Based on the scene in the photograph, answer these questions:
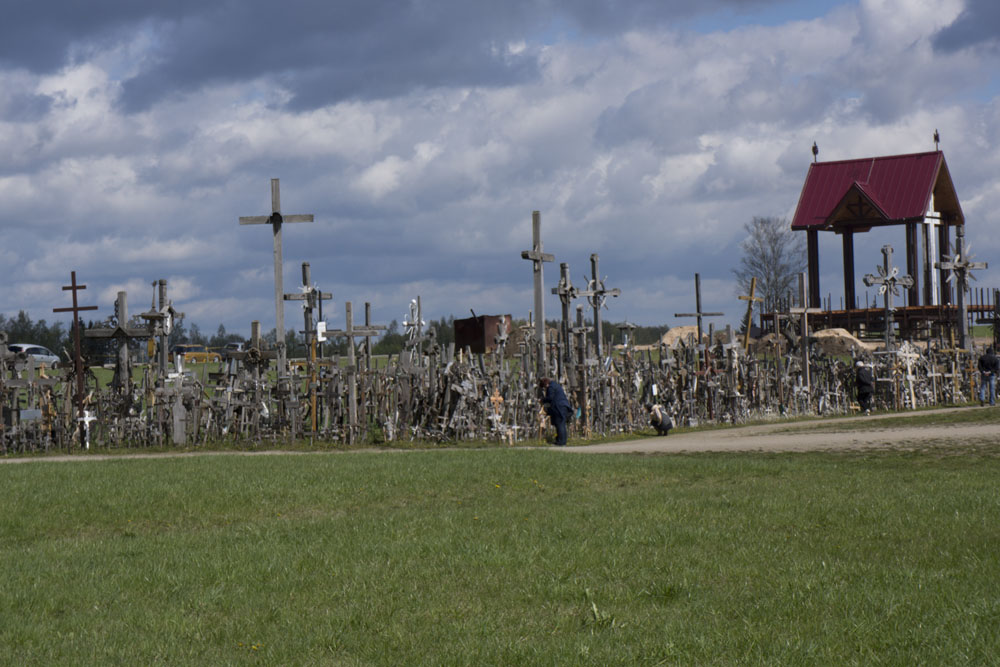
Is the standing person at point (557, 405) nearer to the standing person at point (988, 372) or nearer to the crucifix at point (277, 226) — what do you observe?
the crucifix at point (277, 226)

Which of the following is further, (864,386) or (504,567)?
(864,386)

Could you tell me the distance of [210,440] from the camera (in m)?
25.0

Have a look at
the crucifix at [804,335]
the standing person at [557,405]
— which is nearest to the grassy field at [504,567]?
the standing person at [557,405]

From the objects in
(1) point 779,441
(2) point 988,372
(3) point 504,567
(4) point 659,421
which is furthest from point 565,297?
(3) point 504,567

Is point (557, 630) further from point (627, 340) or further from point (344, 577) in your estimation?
point (627, 340)

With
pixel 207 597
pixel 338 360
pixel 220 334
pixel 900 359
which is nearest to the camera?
pixel 207 597

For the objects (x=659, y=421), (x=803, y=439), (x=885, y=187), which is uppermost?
(x=885, y=187)

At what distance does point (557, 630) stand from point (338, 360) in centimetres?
1746

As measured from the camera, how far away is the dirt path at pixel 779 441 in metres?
21.2

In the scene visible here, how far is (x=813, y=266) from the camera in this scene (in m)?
51.4

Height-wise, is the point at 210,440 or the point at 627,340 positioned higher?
the point at 627,340

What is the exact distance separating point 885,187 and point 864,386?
20.1 metres

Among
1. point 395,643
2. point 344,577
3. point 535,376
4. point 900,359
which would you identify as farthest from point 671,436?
point 395,643

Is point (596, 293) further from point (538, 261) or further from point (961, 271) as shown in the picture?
point (961, 271)
